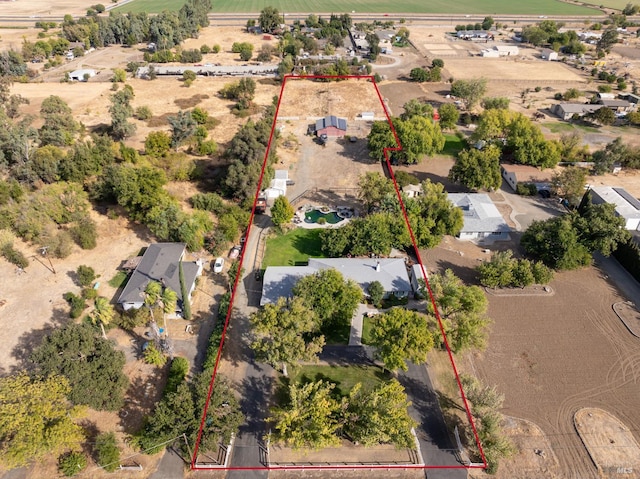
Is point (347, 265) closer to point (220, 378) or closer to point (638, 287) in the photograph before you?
point (220, 378)

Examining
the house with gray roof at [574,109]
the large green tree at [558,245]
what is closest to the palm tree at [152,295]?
the large green tree at [558,245]

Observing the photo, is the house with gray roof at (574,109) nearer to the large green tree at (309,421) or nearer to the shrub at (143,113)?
the large green tree at (309,421)

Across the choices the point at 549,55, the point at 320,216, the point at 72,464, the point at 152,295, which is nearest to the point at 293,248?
the point at 320,216

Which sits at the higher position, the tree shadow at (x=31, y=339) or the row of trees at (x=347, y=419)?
the row of trees at (x=347, y=419)

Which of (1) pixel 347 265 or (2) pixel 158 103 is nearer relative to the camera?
(1) pixel 347 265

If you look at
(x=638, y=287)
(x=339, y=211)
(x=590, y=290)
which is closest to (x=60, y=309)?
(x=339, y=211)

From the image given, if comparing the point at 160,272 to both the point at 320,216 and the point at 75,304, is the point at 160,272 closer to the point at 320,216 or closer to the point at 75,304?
the point at 75,304
